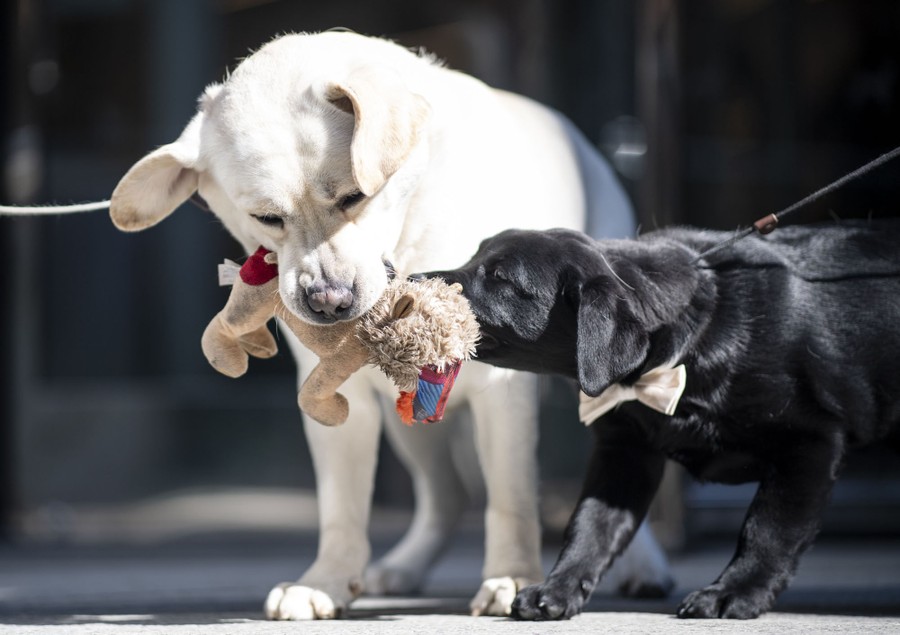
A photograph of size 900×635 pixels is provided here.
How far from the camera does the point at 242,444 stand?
18.5 ft

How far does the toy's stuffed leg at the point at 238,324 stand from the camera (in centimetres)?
291

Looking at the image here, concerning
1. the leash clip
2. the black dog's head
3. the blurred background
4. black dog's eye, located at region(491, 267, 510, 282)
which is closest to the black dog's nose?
the black dog's head

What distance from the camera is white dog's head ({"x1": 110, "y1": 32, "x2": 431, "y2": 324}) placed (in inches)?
110

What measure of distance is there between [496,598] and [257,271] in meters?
0.98

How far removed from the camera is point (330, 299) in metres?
2.70

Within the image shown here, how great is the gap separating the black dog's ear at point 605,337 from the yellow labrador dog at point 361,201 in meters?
0.47

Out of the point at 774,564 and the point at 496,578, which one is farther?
the point at 496,578

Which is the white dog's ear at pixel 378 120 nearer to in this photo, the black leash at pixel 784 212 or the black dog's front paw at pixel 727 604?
the black leash at pixel 784 212

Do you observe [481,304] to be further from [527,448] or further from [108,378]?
[108,378]

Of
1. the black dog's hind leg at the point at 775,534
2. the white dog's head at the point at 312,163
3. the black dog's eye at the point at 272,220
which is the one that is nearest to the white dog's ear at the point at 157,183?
the white dog's head at the point at 312,163

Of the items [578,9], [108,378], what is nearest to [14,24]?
[108,378]

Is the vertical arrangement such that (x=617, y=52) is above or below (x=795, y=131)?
above

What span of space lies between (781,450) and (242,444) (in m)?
3.28

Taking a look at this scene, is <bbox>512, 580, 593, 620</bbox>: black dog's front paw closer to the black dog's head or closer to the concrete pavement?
the concrete pavement
